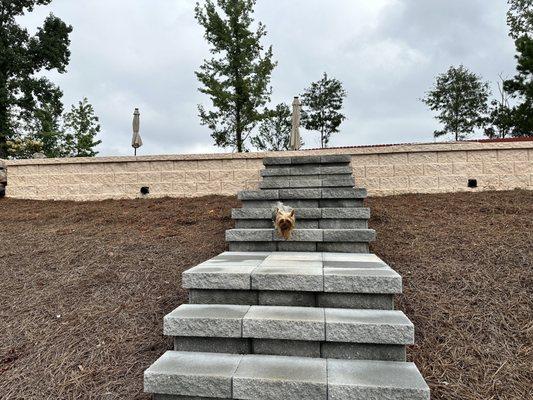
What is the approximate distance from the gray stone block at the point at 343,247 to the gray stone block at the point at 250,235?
549mm

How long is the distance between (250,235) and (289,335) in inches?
64.8

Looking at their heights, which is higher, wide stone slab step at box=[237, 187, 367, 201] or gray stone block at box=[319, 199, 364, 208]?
wide stone slab step at box=[237, 187, 367, 201]

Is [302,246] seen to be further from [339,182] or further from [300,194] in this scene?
[339,182]

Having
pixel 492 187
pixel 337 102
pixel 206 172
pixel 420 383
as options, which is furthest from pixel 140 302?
pixel 337 102

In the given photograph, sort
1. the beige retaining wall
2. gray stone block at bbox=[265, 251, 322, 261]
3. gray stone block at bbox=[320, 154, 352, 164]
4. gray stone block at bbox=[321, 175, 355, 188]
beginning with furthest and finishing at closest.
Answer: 1. the beige retaining wall
2. gray stone block at bbox=[320, 154, 352, 164]
3. gray stone block at bbox=[321, 175, 355, 188]
4. gray stone block at bbox=[265, 251, 322, 261]

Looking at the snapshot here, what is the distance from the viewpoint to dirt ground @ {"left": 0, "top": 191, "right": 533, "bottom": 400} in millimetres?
2092

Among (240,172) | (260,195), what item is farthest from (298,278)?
(240,172)

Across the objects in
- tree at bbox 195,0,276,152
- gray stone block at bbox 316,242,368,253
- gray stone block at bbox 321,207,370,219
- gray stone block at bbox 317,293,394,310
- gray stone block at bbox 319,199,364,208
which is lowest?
gray stone block at bbox 317,293,394,310

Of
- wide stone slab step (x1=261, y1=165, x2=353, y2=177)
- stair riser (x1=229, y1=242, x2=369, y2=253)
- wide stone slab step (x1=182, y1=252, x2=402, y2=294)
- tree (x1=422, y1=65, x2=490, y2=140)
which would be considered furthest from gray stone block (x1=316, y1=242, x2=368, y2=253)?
tree (x1=422, y1=65, x2=490, y2=140)

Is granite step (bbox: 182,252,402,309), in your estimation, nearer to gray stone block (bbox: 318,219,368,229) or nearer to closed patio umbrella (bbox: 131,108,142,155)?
gray stone block (bbox: 318,219,368,229)

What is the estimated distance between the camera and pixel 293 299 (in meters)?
2.35

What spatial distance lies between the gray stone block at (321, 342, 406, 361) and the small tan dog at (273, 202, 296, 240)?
1.50 m

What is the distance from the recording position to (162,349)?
232cm

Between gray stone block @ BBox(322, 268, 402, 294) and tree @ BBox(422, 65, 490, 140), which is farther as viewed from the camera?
tree @ BBox(422, 65, 490, 140)
